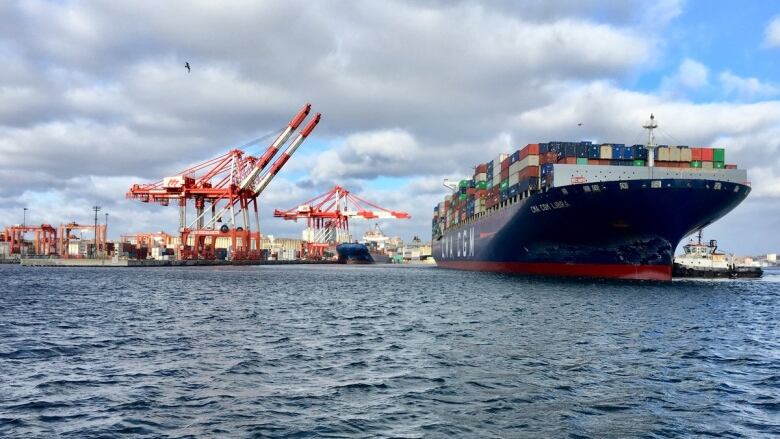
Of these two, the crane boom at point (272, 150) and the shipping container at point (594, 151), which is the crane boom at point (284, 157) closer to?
the crane boom at point (272, 150)

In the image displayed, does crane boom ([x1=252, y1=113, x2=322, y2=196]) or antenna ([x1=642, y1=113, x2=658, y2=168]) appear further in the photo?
crane boom ([x1=252, y1=113, x2=322, y2=196])

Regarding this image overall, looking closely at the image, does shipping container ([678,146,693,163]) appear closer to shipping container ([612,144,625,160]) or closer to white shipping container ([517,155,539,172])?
shipping container ([612,144,625,160])

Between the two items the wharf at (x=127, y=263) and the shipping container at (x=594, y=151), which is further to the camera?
the wharf at (x=127, y=263)

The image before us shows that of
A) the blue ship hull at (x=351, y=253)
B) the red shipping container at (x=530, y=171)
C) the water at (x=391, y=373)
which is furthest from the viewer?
the blue ship hull at (x=351, y=253)

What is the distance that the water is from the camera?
11141mm

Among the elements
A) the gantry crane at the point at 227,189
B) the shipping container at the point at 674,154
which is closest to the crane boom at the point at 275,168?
the gantry crane at the point at 227,189

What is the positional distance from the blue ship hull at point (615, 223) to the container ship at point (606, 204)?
75 mm

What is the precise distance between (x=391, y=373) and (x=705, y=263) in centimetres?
6951

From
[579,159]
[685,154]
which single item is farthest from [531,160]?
[685,154]

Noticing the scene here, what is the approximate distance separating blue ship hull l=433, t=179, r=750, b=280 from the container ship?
0.25 feet

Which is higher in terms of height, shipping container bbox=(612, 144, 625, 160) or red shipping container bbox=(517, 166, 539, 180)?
shipping container bbox=(612, 144, 625, 160)

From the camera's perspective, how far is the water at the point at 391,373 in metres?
11.1

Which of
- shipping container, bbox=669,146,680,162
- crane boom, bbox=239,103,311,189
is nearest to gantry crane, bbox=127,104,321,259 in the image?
crane boom, bbox=239,103,311,189

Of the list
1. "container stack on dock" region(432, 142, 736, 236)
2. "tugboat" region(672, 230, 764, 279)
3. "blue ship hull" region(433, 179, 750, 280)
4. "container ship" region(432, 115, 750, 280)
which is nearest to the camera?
"blue ship hull" region(433, 179, 750, 280)
